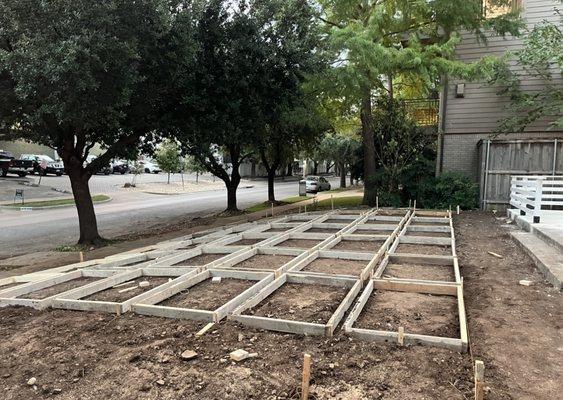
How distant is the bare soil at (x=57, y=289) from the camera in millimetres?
5883

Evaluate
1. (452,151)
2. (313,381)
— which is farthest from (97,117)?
(452,151)

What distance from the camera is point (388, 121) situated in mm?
17250

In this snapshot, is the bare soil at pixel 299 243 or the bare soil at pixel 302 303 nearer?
the bare soil at pixel 302 303

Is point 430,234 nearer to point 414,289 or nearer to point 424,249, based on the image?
point 424,249

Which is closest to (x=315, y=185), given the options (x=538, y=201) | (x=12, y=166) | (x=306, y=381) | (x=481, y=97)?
(x=481, y=97)

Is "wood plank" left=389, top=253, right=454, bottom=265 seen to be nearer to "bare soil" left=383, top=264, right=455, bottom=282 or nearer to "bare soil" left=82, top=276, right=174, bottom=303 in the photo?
"bare soil" left=383, top=264, right=455, bottom=282

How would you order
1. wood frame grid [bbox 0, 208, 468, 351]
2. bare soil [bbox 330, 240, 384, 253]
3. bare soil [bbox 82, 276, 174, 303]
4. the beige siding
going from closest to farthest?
wood frame grid [bbox 0, 208, 468, 351] → bare soil [bbox 82, 276, 174, 303] → bare soil [bbox 330, 240, 384, 253] → the beige siding

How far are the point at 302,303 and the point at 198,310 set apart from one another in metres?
1.21

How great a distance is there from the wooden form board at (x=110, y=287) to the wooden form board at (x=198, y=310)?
0.37 ft

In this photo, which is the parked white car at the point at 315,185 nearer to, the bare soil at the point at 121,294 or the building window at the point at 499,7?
the building window at the point at 499,7

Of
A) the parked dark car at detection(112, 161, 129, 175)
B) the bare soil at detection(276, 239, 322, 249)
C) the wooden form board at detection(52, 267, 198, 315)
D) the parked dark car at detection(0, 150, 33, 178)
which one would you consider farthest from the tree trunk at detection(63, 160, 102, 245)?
the parked dark car at detection(112, 161, 129, 175)

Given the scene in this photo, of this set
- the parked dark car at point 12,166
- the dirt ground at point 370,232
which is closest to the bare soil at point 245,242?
the dirt ground at point 370,232

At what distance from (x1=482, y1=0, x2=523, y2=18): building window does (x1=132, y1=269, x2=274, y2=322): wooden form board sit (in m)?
14.0

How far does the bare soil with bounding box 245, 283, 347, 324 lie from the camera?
4.63 m
